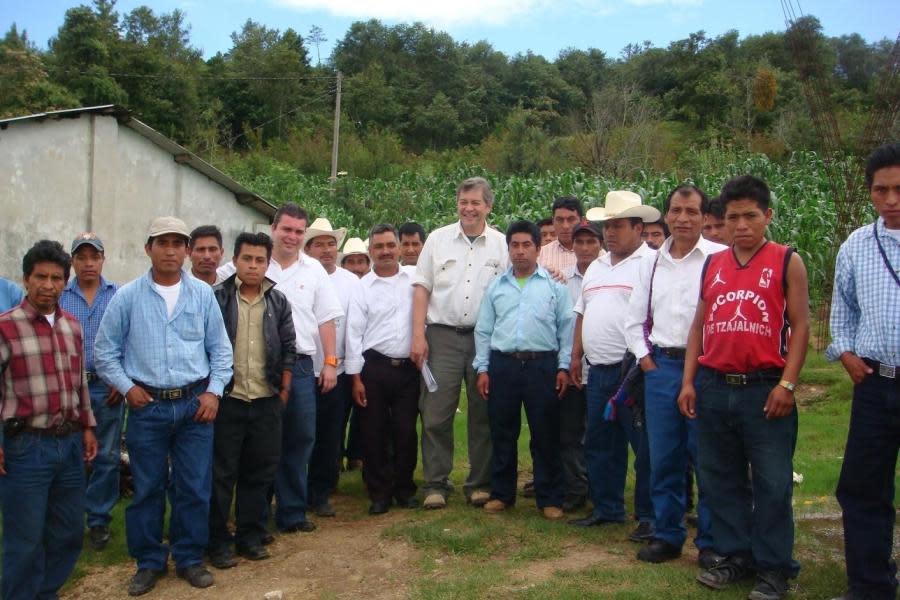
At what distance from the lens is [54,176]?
1256 cm

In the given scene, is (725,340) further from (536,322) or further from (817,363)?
(817,363)

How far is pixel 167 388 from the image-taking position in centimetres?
506

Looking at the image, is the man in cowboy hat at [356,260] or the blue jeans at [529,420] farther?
the man in cowboy hat at [356,260]

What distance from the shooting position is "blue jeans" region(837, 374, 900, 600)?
4172 mm

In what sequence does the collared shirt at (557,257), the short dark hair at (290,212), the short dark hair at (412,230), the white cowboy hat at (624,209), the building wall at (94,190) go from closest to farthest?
the white cowboy hat at (624,209) → the short dark hair at (290,212) → the collared shirt at (557,257) → the short dark hair at (412,230) → the building wall at (94,190)

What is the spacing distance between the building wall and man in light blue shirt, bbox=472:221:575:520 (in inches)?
344

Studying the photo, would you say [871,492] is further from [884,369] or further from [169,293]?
[169,293]

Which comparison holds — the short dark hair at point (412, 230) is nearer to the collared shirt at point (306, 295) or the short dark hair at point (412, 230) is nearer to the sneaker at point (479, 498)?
the collared shirt at point (306, 295)

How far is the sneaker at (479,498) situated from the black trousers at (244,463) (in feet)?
5.30

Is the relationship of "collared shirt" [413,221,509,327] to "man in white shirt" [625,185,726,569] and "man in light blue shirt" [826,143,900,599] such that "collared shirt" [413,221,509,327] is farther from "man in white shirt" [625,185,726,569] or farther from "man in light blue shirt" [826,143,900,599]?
"man in light blue shirt" [826,143,900,599]

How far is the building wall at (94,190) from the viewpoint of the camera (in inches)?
478

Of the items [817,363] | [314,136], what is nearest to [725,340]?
[817,363]

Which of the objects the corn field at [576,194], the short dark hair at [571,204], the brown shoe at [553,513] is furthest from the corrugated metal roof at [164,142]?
the brown shoe at [553,513]

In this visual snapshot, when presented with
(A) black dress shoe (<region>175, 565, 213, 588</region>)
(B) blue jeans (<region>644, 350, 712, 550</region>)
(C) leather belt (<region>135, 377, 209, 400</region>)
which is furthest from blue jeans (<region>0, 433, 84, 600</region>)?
(B) blue jeans (<region>644, 350, 712, 550</region>)
